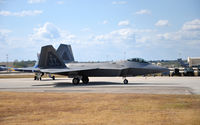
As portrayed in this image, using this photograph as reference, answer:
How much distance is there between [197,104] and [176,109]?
70.8 inches

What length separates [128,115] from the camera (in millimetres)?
9430

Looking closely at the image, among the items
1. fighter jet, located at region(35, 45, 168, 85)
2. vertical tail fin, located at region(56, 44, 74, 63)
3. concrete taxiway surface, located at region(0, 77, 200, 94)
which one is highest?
vertical tail fin, located at region(56, 44, 74, 63)

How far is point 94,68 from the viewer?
89.2ft

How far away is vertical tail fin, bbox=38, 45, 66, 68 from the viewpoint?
28.6 m

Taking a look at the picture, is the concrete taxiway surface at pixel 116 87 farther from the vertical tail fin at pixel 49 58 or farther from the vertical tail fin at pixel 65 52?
the vertical tail fin at pixel 65 52

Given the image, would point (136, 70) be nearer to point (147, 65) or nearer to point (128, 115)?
point (147, 65)

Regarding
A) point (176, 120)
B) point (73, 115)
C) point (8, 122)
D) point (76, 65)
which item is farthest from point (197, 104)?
point (76, 65)

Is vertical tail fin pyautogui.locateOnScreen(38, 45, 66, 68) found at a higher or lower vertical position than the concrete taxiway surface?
higher

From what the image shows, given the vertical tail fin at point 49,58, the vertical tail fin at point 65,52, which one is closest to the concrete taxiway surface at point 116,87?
the vertical tail fin at point 49,58

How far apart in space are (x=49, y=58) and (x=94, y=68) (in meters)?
5.62

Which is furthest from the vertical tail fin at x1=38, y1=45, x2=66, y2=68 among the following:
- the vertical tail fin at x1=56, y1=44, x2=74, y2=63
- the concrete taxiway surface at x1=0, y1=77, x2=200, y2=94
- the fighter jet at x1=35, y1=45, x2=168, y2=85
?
the vertical tail fin at x1=56, y1=44, x2=74, y2=63

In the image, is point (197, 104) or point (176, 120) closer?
point (176, 120)

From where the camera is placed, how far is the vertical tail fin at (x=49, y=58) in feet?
93.7

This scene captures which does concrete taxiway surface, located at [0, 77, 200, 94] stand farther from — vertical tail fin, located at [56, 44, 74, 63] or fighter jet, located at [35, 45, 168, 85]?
vertical tail fin, located at [56, 44, 74, 63]
